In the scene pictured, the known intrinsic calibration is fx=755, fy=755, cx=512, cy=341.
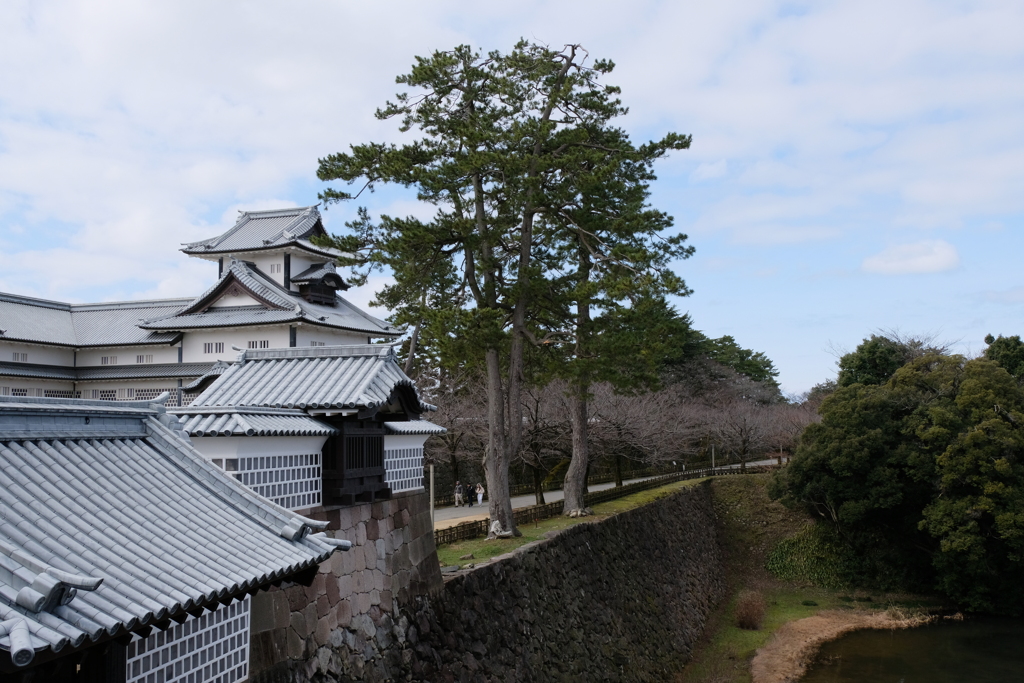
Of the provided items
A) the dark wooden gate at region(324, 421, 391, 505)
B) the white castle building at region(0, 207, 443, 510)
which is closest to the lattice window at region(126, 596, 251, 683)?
the dark wooden gate at region(324, 421, 391, 505)

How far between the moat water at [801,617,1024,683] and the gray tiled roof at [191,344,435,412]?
44.4ft

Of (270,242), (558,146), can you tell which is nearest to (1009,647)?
Answer: (558,146)

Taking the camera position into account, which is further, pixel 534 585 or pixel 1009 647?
pixel 1009 647

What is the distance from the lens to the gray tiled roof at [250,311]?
89.9ft

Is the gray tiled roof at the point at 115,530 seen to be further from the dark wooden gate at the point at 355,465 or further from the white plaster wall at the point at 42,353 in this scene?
the white plaster wall at the point at 42,353

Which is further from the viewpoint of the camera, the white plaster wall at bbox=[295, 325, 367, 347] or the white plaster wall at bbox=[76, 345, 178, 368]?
the white plaster wall at bbox=[76, 345, 178, 368]

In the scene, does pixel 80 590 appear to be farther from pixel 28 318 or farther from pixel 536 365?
pixel 28 318

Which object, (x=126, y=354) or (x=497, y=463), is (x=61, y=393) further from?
(x=497, y=463)

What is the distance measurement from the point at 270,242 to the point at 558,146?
14812mm

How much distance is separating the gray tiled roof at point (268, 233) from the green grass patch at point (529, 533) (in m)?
14.0

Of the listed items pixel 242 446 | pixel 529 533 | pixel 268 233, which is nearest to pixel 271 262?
pixel 268 233

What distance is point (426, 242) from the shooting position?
17500mm

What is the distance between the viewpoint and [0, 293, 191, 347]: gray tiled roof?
1131 inches

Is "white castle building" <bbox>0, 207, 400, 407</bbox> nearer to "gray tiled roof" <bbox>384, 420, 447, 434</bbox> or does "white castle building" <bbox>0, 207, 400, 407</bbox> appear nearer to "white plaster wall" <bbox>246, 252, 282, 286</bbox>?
"white plaster wall" <bbox>246, 252, 282, 286</bbox>
